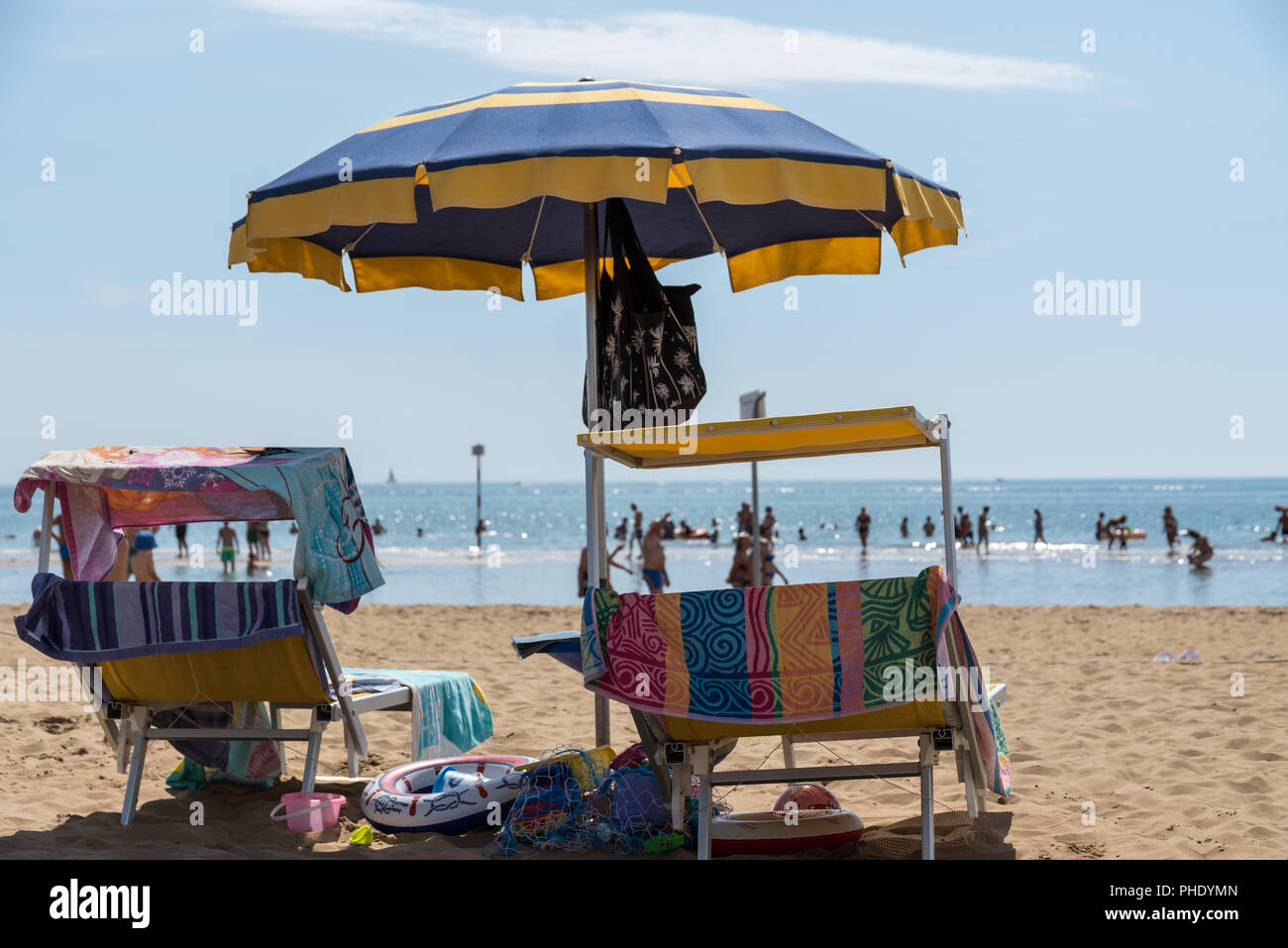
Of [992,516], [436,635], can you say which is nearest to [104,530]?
[436,635]

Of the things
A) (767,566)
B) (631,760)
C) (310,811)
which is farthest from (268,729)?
(767,566)

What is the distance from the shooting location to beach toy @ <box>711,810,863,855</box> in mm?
3646

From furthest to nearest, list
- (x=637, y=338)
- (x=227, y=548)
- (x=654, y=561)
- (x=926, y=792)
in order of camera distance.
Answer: (x=227, y=548), (x=654, y=561), (x=637, y=338), (x=926, y=792)

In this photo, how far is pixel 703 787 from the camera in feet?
11.2

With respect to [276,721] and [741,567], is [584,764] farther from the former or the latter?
[741,567]

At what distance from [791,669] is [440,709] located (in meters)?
2.02

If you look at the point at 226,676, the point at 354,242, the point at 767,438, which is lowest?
the point at 226,676

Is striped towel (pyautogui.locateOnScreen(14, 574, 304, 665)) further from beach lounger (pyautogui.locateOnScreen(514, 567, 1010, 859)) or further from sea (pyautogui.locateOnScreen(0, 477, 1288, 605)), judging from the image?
sea (pyautogui.locateOnScreen(0, 477, 1288, 605))

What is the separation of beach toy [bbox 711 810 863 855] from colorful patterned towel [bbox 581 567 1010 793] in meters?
0.62

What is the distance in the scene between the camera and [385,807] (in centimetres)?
393

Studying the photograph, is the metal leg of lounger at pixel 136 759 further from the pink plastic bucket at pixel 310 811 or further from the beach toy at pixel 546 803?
the beach toy at pixel 546 803
